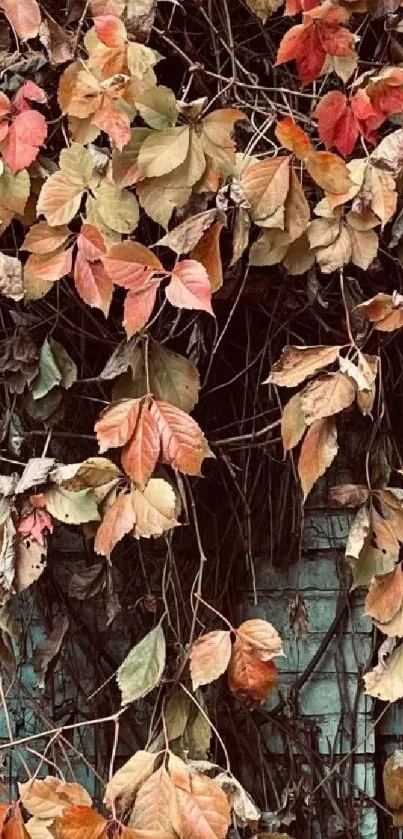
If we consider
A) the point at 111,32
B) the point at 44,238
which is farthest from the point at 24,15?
the point at 44,238

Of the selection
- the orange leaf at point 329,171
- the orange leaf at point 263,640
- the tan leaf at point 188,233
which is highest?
the orange leaf at point 329,171

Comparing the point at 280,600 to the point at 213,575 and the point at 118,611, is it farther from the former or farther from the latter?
the point at 118,611

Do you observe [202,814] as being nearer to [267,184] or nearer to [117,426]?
[117,426]

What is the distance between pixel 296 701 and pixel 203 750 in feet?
0.69

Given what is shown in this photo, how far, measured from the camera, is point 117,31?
84 centimetres

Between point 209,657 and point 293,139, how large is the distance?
474 millimetres

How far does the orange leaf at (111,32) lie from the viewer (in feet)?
2.75

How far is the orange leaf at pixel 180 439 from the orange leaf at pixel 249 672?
190 mm

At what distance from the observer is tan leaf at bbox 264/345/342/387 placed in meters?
0.86

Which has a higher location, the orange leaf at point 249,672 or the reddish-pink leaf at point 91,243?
the reddish-pink leaf at point 91,243

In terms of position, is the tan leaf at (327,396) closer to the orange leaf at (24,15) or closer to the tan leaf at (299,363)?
the tan leaf at (299,363)

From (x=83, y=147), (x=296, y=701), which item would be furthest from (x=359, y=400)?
(x=296, y=701)

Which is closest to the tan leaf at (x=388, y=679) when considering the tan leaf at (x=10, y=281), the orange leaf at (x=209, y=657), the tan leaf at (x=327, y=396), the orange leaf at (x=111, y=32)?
the orange leaf at (x=209, y=657)

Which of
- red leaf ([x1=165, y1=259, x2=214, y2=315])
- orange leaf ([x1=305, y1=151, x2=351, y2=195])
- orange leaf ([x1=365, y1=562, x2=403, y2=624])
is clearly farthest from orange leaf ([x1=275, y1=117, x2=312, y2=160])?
orange leaf ([x1=365, y1=562, x2=403, y2=624])
